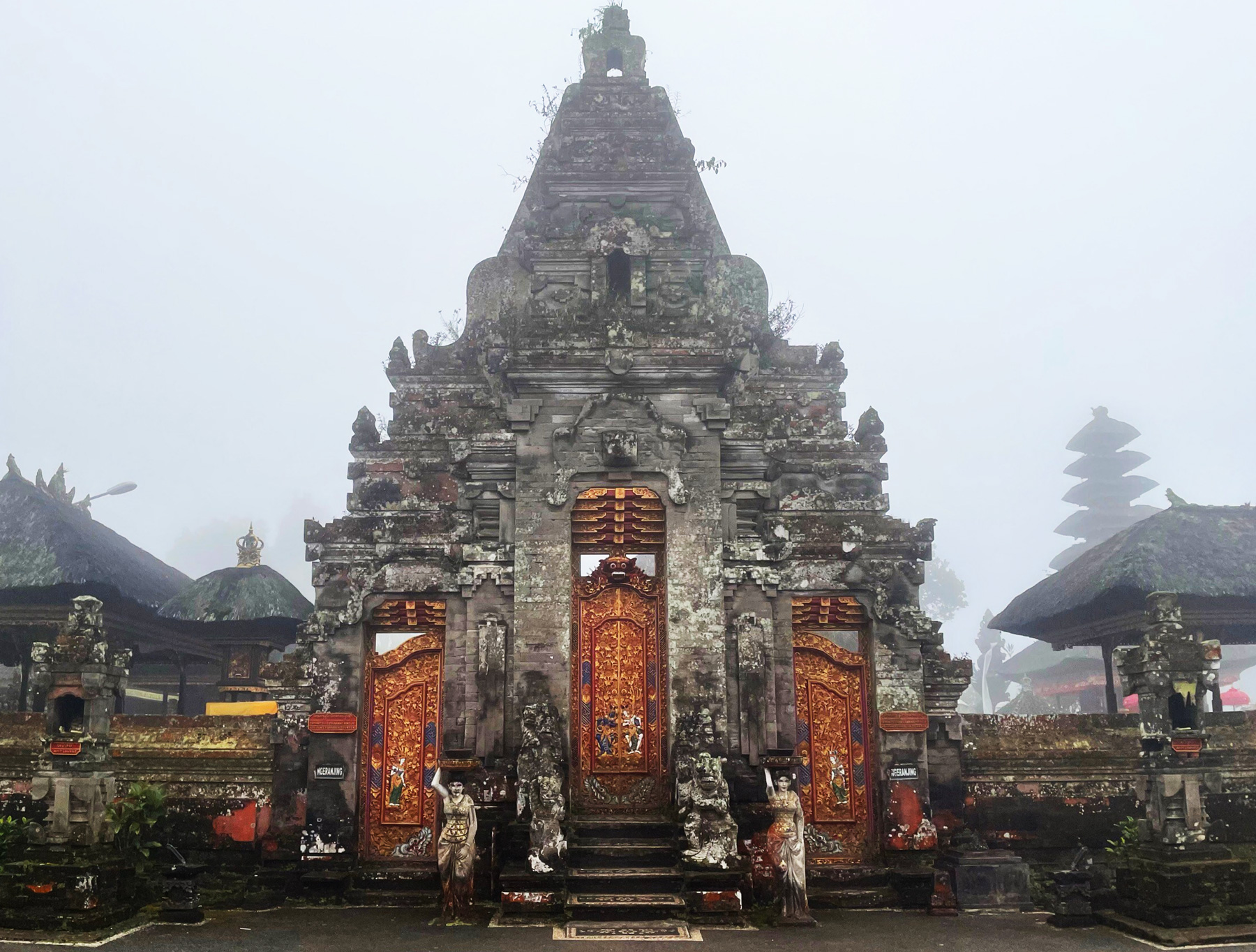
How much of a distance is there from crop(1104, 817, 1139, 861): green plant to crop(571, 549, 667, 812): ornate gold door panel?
494 centimetres

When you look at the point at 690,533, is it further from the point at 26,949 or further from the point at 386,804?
the point at 26,949

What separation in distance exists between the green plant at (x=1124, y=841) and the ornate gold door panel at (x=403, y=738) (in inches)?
294

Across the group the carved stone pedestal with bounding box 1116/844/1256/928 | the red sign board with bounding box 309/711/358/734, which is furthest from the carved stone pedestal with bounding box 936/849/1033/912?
the red sign board with bounding box 309/711/358/734

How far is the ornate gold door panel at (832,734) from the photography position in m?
11.6

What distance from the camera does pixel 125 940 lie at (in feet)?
29.3

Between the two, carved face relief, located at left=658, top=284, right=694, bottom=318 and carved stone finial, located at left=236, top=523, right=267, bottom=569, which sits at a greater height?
carved face relief, located at left=658, top=284, right=694, bottom=318

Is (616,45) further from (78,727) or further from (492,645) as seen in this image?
(78,727)

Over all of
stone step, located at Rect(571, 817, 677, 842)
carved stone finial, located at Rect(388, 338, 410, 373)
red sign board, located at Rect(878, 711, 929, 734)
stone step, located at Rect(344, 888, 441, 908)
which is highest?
carved stone finial, located at Rect(388, 338, 410, 373)

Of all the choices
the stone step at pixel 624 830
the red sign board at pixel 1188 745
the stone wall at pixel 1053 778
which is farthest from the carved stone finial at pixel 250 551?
the red sign board at pixel 1188 745

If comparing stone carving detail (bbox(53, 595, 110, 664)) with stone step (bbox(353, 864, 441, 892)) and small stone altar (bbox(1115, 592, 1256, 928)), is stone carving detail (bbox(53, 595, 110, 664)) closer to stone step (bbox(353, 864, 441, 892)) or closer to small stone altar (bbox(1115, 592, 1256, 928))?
stone step (bbox(353, 864, 441, 892))

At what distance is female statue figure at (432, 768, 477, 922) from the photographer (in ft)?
31.8

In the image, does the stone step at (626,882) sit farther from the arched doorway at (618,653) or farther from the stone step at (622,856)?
the arched doorway at (618,653)

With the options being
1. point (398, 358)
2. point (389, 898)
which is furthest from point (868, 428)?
point (389, 898)

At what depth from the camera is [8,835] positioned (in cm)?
1044
